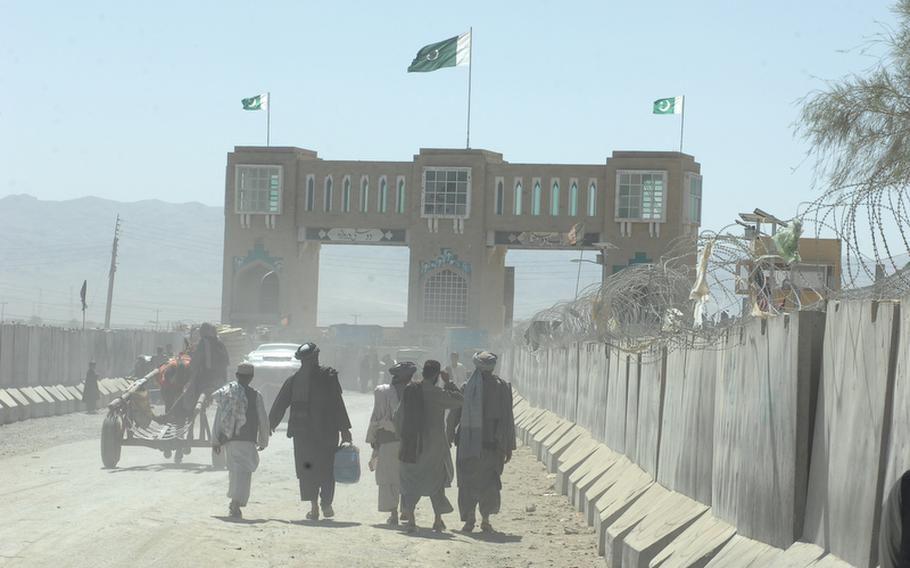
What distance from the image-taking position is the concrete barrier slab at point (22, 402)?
25.3m

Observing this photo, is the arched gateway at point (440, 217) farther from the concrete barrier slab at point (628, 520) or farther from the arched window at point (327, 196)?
the concrete barrier slab at point (628, 520)

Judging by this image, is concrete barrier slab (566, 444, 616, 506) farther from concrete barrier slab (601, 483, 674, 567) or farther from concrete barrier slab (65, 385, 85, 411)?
concrete barrier slab (65, 385, 85, 411)

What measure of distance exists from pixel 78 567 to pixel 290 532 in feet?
8.38

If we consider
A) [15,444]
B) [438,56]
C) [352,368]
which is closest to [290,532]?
[15,444]

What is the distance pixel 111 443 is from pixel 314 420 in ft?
14.5

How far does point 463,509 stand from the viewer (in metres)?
12.1

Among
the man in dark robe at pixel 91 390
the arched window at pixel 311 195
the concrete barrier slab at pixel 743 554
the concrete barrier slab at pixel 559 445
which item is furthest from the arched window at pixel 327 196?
the concrete barrier slab at pixel 743 554

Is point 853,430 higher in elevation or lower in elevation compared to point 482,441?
higher

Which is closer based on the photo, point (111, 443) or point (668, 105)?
point (111, 443)

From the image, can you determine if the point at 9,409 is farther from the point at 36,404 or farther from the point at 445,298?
the point at 445,298

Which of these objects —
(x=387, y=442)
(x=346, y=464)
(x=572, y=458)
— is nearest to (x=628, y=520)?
(x=387, y=442)

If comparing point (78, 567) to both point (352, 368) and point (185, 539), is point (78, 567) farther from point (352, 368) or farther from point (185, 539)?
point (352, 368)

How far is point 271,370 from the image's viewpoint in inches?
1163

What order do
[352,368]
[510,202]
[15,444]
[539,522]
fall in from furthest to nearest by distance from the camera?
1. [510,202]
2. [352,368]
3. [15,444]
4. [539,522]
